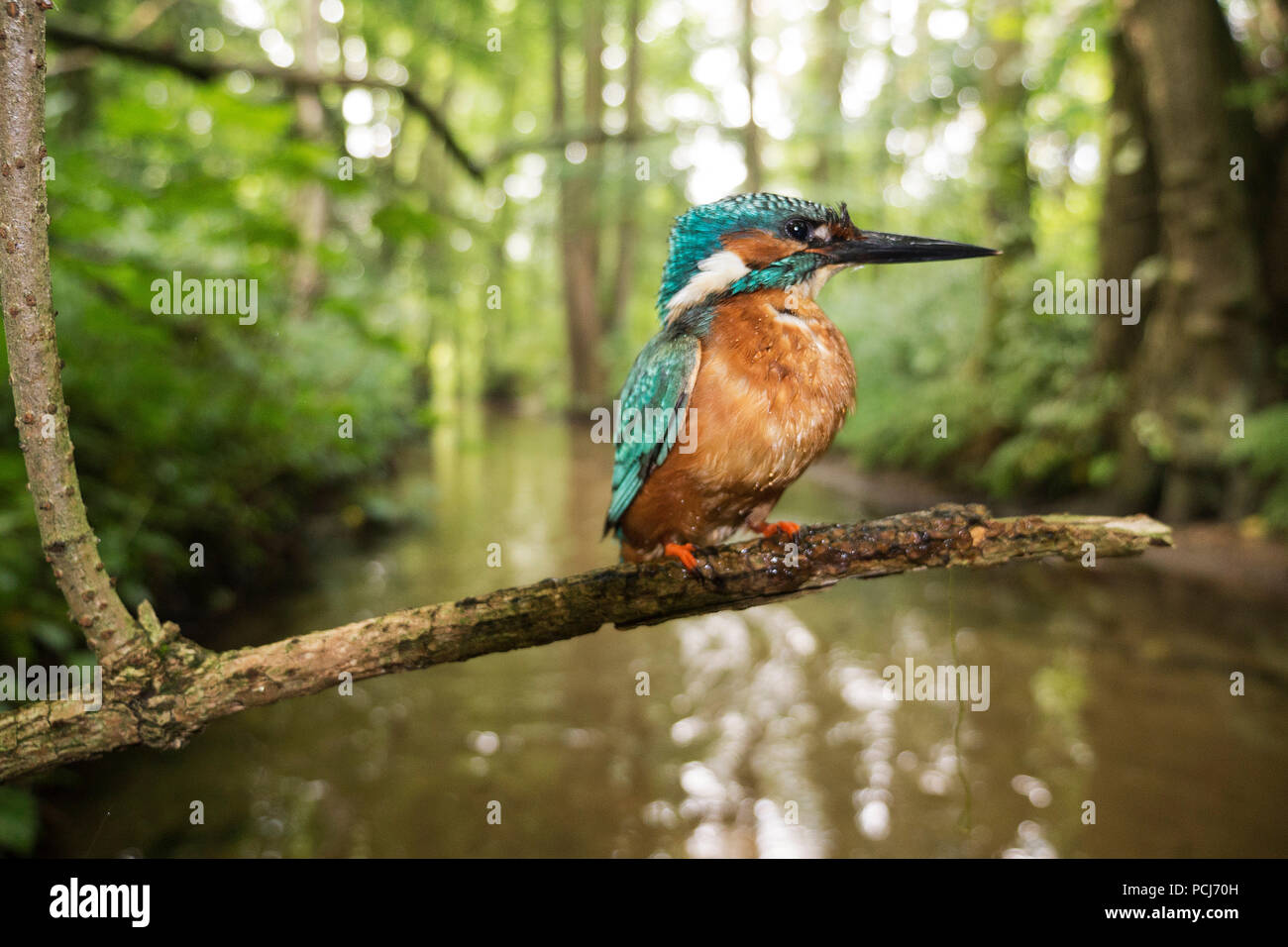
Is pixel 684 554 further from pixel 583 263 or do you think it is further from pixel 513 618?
pixel 583 263

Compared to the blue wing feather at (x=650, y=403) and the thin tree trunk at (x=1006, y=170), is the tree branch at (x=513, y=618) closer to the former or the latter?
the blue wing feather at (x=650, y=403)

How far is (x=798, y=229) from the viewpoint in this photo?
1.92 metres

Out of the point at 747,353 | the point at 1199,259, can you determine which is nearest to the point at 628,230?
the point at 1199,259

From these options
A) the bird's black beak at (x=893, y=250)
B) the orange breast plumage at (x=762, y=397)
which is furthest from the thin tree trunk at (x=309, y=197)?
the bird's black beak at (x=893, y=250)

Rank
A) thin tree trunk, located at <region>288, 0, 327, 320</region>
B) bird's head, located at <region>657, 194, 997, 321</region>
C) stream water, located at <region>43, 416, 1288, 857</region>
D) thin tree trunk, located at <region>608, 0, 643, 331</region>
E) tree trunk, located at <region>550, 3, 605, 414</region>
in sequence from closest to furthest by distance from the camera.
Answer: bird's head, located at <region>657, 194, 997, 321</region>, stream water, located at <region>43, 416, 1288, 857</region>, thin tree trunk, located at <region>288, 0, 327, 320</region>, thin tree trunk, located at <region>608, 0, 643, 331</region>, tree trunk, located at <region>550, 3, 605, 414</region>

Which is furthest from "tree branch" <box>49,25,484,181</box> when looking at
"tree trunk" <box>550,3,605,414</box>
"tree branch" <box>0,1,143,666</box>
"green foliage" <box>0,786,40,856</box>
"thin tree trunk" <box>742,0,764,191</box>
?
"tree trunk" <box>550,3,605,414</box>

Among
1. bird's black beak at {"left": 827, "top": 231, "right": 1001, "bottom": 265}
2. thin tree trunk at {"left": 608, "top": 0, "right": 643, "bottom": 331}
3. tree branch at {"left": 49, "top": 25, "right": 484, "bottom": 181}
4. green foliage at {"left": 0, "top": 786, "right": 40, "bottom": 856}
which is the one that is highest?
thin tree trunk at {"left": 608, "top": 0, "right": 643, "bottom": 331}

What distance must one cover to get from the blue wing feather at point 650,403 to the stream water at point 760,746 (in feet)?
6.98

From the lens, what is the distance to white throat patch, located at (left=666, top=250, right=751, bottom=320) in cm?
199

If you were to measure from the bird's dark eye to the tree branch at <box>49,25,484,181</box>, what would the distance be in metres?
2.65

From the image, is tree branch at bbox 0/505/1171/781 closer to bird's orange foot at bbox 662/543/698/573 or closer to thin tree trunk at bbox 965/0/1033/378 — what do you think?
bird's orange foot at bbox 662/543/698/573

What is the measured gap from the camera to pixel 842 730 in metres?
5.64
